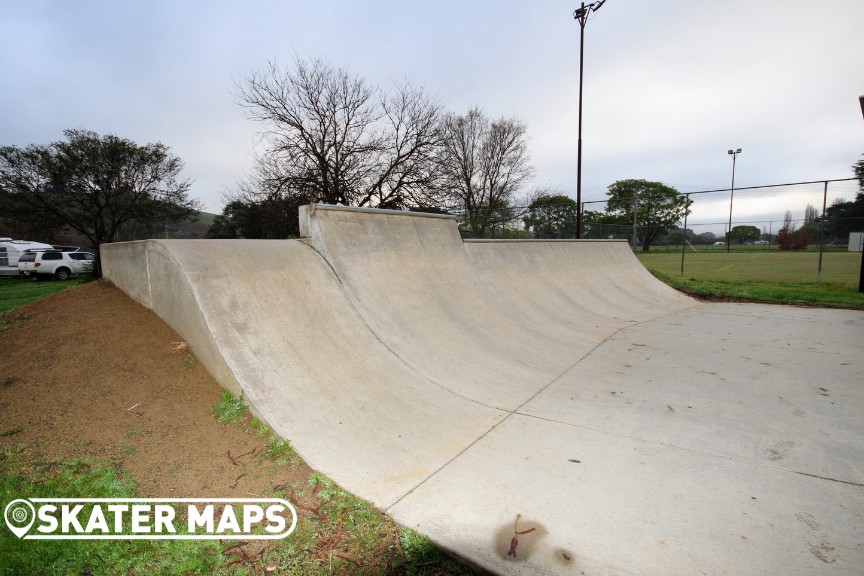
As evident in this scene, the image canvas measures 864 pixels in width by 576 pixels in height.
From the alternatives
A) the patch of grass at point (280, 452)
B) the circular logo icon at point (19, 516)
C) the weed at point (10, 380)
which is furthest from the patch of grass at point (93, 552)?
the weed at point (10, 380)

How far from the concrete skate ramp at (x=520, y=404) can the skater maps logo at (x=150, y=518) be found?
0.44 m

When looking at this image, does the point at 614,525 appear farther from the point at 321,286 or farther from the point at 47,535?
the point at 321,286

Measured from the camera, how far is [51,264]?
754 inches

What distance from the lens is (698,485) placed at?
2.28 metres

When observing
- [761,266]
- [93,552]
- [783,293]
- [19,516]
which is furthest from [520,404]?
[761,266]

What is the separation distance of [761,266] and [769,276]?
4.04 m

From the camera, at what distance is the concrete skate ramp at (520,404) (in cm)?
192

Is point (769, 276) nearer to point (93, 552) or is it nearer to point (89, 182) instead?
point (93, 552)

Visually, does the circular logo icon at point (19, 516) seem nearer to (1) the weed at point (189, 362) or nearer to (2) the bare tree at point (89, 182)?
(1) the weed at point (189, 362)

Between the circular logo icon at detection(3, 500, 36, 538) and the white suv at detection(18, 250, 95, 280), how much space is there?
2243 cm

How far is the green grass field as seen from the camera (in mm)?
9344

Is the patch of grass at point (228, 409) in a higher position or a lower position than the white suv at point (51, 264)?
lower

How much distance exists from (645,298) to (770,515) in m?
8.01

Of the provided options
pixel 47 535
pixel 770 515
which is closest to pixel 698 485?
pixel 770 515
